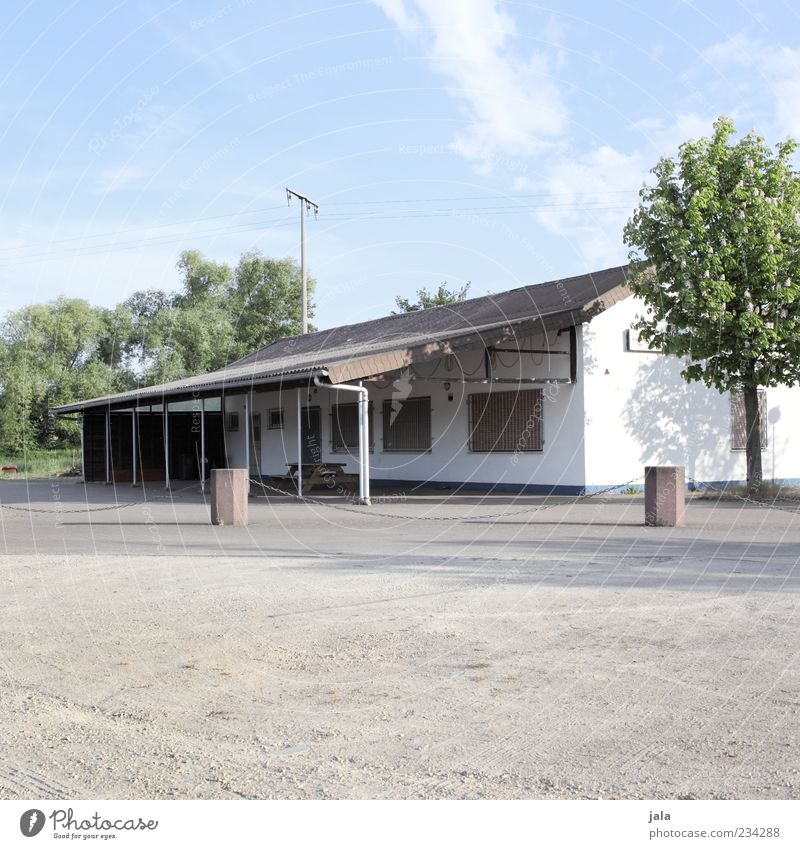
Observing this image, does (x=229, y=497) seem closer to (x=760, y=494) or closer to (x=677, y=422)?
(x=760, y=494)

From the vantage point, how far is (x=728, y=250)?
17.1m

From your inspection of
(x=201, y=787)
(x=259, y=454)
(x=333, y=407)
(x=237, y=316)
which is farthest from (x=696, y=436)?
(x=237, y=316)

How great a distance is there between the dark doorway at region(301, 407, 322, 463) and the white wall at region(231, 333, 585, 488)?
244 millimetres

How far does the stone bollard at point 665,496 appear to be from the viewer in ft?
44.4

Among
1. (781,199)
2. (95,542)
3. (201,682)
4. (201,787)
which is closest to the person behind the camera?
(201,787)

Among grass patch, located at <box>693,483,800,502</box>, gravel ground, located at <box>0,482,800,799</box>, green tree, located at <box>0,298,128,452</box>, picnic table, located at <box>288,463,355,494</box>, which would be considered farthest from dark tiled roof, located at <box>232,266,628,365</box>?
green tree, located at <box>0,298,128,452</box>

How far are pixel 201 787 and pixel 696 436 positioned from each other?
66.2 feet

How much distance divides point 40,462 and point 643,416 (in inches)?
1313

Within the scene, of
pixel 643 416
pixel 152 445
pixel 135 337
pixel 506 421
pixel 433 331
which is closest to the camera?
pixel 643 416

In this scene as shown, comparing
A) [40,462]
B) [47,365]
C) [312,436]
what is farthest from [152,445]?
[47,365]

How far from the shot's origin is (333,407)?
2738 centimetres

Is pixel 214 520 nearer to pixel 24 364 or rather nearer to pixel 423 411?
pixel 423 411

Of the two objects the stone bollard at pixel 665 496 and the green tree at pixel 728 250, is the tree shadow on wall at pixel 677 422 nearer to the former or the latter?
the green tree at pixel 728 250

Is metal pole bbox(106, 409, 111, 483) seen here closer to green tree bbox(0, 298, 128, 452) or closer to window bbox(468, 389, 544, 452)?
window bbox(468, 389, 544, 452)
